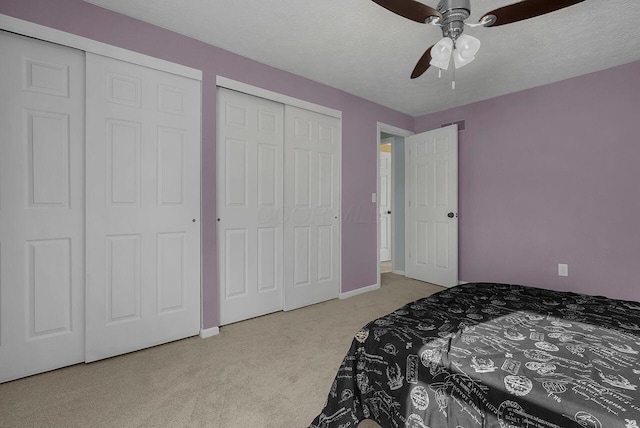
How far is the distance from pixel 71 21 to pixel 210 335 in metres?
2.51

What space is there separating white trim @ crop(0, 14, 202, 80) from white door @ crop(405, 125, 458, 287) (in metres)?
3.08

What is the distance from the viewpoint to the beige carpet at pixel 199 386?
1.49 metres

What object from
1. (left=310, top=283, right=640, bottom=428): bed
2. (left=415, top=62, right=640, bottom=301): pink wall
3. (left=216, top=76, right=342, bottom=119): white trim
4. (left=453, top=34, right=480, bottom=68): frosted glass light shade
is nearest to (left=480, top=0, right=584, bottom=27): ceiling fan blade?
(left=453, top=34, right=480, bottom=68): frosted glass light shade

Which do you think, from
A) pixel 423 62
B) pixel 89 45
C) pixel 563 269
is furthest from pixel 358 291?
pixel 89 45

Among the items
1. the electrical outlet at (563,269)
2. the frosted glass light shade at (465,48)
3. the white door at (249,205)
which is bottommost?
the electrical outlet at (563,269)

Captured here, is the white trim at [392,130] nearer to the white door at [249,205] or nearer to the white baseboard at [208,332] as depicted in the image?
the white door at [249,205]

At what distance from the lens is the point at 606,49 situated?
251cm

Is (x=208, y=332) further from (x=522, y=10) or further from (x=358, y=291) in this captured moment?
(x=522, y=10)

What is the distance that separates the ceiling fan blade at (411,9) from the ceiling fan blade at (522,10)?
284 millimetres

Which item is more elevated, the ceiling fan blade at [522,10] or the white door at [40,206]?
the ceiling fan blade at [522,10]

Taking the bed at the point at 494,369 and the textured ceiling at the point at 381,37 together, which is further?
the textured ceiling at the point at 381,37

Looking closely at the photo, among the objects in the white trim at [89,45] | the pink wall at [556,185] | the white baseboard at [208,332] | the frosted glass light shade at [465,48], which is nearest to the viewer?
the frosted glass light shade at [465,48]

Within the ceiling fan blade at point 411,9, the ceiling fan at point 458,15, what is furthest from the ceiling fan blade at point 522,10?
the ceiling fan blade at point 411,9

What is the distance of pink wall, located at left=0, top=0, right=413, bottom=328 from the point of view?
6.42 feet
